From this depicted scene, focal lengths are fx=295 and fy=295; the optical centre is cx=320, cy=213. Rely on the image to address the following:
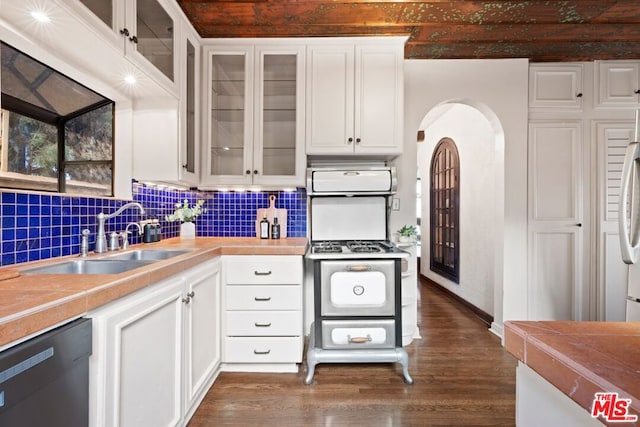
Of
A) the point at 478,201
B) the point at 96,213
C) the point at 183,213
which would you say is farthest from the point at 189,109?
the point at 478,201

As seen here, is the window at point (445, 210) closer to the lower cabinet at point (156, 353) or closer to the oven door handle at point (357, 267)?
the oven door handle at point (357, 267)

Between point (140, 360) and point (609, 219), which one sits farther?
point (609, 219)

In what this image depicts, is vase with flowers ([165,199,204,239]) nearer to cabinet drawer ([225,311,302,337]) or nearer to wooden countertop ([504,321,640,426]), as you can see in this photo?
cabinet drawer ([225,311,302,337])

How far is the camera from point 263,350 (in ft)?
6.55

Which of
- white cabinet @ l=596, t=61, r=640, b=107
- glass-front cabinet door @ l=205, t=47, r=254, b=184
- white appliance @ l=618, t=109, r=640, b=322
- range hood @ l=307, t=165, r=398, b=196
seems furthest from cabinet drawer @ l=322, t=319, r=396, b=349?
white cabinet @ l=596, t=61, r=640, b=107

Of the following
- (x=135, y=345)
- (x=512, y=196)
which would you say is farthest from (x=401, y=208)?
(x=135, y=345)

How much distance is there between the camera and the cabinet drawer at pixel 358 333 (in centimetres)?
195

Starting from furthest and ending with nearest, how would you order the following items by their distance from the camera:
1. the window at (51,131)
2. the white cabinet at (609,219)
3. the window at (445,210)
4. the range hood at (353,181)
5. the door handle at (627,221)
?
the window at (445,210) < the white cabinet at (609,219) < the range hood at (353,181) < the window at (51,131) < the door handle at (627,221)

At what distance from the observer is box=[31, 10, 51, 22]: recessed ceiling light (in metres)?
1.07

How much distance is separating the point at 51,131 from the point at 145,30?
27.5 inches

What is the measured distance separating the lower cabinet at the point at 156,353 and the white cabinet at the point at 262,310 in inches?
6.0

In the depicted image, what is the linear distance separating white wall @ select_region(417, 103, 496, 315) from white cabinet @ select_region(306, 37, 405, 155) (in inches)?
39.9

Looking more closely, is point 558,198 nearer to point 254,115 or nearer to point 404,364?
point 404,364

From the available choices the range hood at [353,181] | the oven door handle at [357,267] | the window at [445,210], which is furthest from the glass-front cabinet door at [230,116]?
the window at [445,210]
